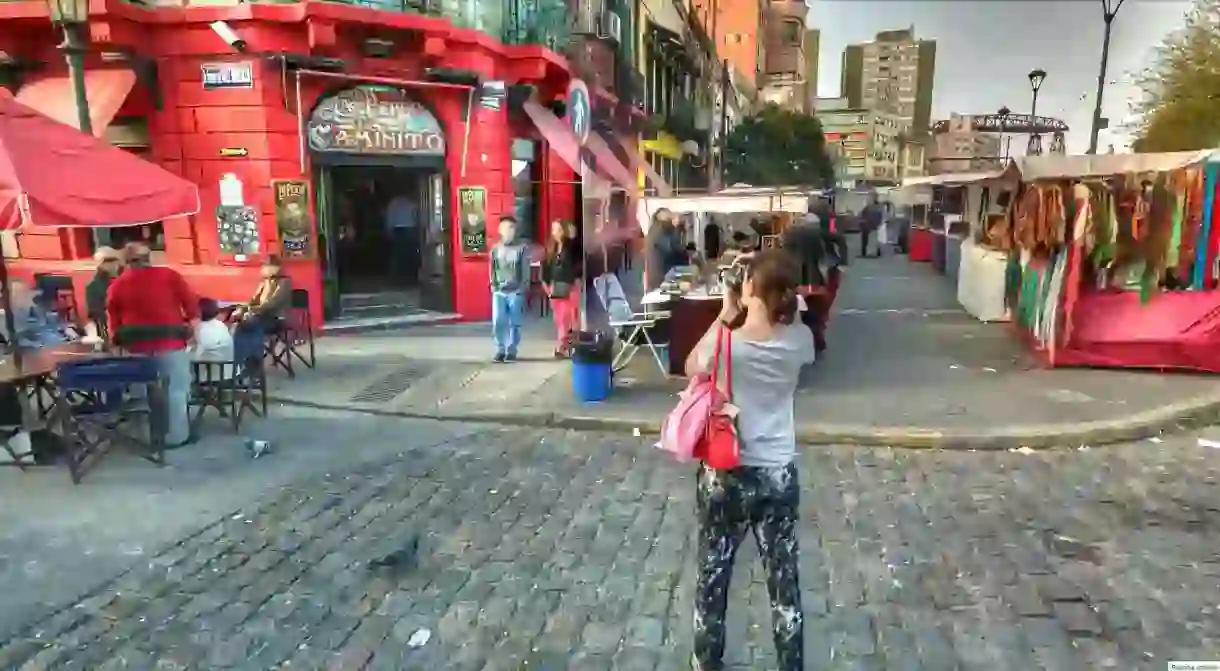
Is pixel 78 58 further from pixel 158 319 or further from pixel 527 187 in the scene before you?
pixel 527 187

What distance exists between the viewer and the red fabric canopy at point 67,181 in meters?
5.81

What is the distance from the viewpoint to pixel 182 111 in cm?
1226

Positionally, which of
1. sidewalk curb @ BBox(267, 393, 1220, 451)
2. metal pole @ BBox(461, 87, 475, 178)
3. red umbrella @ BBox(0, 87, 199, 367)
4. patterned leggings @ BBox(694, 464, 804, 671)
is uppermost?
metal pole @ BBox(461, 87, 475, 178)

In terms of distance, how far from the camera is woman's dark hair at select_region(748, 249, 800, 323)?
3.17 metres

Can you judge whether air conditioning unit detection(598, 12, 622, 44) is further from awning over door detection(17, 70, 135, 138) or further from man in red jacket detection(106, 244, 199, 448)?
man in red jacket detection(106, 244, 199, 448)

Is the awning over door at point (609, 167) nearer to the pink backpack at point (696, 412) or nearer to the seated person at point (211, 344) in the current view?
the seated person at point (211, 344)

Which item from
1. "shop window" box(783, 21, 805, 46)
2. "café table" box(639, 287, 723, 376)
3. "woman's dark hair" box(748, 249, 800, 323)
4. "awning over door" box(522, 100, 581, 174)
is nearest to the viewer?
"woman's dark hair" box(748, 249, 800, 323)

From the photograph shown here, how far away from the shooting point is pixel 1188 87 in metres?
19.3

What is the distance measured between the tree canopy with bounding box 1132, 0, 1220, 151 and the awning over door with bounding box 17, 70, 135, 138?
20312 millimetres

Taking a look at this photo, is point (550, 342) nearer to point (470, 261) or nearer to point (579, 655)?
point (470, 261)

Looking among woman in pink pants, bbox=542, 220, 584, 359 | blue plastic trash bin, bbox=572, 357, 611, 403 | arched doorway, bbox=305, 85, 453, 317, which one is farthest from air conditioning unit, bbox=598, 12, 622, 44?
blue plastic trash bin, bbox=572, 357, 611, 403

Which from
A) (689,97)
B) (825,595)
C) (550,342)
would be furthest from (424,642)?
(689,97)

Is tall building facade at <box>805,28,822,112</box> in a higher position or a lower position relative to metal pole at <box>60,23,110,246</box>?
higher

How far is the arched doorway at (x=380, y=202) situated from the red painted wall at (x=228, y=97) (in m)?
0.31
